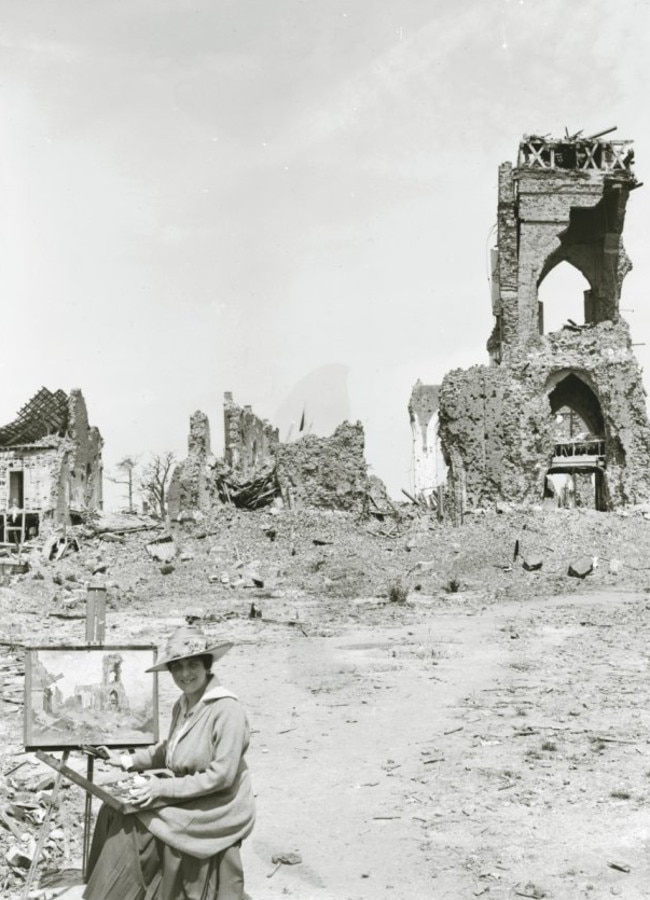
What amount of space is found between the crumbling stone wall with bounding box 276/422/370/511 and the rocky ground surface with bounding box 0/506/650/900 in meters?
5.53

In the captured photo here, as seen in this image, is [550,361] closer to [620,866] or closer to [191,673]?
[620,866]

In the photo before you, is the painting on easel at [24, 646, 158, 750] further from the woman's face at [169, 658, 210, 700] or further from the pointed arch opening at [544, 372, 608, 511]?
the pointed arch opening at [544, 372, 608, 511]

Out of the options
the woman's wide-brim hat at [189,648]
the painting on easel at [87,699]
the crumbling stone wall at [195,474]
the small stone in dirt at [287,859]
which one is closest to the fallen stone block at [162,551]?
the crumbling stone wall at [195,474]

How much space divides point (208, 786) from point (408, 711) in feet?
Answer: 18.9

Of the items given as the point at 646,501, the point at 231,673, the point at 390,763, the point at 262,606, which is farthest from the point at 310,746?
the point at 646,501

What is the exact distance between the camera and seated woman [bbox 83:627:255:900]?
3736 mm

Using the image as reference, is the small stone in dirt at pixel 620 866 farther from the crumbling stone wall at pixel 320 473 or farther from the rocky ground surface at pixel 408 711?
the crumbling stone wall at pixel 320 473

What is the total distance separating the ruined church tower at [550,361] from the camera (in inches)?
1165

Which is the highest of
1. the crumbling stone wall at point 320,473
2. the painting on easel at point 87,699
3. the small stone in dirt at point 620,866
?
the crumbling stone wall at point 320,473

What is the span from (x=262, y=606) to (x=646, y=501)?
1687 cm

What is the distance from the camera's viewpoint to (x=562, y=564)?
22391 millimetres

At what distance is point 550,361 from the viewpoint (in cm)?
3077

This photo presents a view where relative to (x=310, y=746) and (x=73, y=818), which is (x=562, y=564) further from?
(x=73, y=818)

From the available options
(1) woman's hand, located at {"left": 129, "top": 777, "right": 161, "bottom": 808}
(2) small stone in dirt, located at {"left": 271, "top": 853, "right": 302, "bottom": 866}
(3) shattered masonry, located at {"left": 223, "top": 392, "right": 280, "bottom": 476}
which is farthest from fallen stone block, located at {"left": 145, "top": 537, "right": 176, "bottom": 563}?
(1) woman's hand, located at {"left": 129, "top": 777, "right": 161, "bottom": 808}
